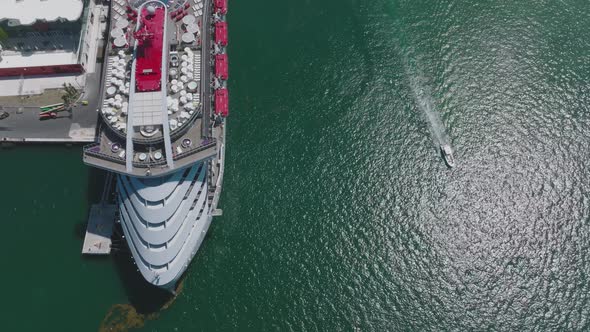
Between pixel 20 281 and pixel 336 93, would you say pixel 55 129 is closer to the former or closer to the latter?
pixel 20 281

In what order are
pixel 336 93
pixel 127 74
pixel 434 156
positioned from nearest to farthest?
pixel 127 74 → pixel 434 156 → pixel 336 93

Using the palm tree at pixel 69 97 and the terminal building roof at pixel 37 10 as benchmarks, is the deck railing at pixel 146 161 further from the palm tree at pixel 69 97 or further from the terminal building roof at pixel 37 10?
the terminal building roof at pixel 37 10

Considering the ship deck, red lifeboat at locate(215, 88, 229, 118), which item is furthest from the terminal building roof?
red lifeboat at locate(215, 88, 229, 118)

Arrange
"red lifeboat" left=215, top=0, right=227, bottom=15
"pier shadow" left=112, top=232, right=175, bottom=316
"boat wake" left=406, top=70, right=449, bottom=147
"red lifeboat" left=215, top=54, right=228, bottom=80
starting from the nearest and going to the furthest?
"pier shadow" left=112, top=232, right=175, bottom=316 < "red lifeboat" left=215, top=54, right=228, bottom=80 < "boat wake" left=406, top=70, right=449, bottom=147 < "red lifeboat" left=215, top=0, right=227, bottom=15

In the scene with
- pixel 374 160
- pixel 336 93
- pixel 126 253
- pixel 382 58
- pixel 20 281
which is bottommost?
pixel 20 281

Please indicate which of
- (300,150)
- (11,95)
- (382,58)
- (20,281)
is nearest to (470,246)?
(300,150)

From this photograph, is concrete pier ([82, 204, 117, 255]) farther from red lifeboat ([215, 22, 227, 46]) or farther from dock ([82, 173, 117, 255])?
red lifeboat ([215, 22, 227, 46])

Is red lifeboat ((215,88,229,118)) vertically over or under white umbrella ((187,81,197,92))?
under

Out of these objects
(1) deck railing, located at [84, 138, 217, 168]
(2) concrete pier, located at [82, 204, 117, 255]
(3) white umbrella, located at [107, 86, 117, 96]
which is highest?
(3) white umbrella, located at [107, 86, 117, 96]

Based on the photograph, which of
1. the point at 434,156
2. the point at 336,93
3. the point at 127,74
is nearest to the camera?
the point at 127,74
